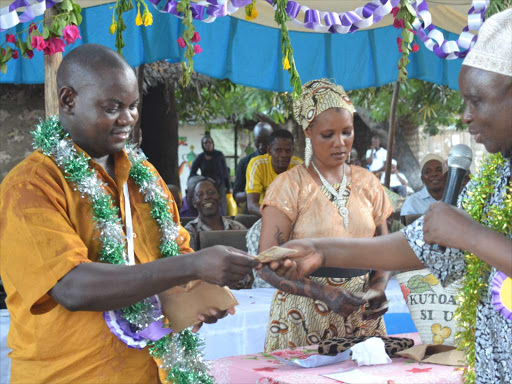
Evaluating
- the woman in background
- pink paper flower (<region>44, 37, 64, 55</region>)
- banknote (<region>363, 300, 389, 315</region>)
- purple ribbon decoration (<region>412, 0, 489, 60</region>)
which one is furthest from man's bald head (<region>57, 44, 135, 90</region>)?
the woman in background

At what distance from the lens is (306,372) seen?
9.34 ft

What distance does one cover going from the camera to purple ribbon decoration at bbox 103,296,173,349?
2.30 meters

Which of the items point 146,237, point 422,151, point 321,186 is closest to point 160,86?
point 321,186

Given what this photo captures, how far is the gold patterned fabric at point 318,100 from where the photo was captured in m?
3.45

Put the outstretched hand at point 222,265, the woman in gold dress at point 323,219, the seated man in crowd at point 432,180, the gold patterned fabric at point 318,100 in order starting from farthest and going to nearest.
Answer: the seated man in crowd at point 432,180
the gold patterned fabric at point 318,100
the woman in gold dress at point 323,219
the outstretched hand at point 222,265

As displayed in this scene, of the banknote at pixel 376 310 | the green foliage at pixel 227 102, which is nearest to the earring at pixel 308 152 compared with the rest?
the banknote at pixel 376 310

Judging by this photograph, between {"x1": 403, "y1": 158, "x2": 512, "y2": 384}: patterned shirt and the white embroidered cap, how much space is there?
0.35m

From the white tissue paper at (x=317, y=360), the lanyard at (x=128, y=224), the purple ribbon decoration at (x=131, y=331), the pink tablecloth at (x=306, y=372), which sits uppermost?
the lanyard at (x=128, y=224)

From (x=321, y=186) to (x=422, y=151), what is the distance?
2340cm

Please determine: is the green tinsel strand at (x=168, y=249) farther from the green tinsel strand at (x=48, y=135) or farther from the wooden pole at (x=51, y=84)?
the wooden pole at (x=51, y=84)

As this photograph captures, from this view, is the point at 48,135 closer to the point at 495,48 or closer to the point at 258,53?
the point at 495,48

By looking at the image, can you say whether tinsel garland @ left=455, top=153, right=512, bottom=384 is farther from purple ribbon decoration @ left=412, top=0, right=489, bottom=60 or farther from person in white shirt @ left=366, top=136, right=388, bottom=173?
person in white shirt @ left=366, top=136, right=388, bottom=173

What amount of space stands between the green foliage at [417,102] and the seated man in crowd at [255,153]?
4145mm

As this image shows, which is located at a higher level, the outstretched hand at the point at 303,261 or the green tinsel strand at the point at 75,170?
the green tinsel strand at the point at 75,170
